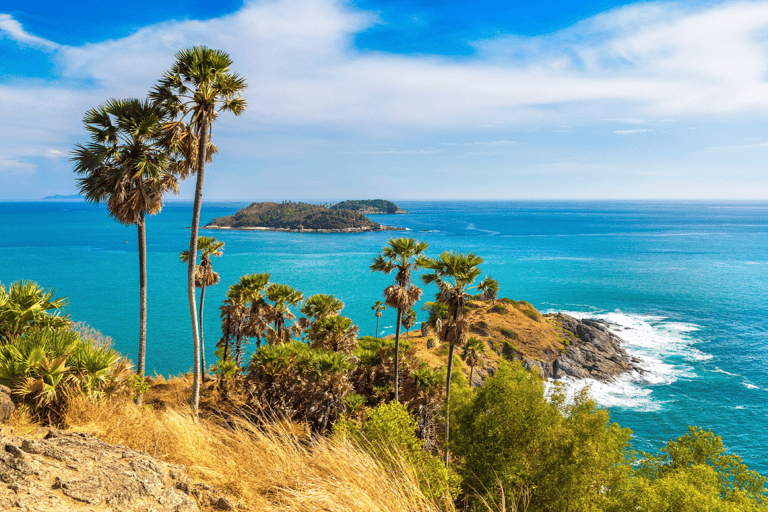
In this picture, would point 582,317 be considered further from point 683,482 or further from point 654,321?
point 683,482

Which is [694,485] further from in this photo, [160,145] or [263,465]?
[160,145]

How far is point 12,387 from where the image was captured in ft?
24.9

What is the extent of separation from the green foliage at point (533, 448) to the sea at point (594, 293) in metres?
24.5

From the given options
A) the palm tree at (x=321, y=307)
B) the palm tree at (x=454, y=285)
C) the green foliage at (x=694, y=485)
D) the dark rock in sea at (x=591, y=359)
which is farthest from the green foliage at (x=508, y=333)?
the green foliage at (x=694, y=485)

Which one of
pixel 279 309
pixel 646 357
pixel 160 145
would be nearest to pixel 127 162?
pixel 160 145

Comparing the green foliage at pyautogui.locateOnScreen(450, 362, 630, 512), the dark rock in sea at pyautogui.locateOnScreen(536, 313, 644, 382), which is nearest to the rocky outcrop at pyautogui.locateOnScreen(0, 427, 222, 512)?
the green foliage at pyautogui.locateOnScreen(450, 362, 630, 512)

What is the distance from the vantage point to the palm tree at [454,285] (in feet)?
68.0

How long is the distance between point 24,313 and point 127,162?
333 inches

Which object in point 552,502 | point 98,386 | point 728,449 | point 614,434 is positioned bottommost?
point 728,449

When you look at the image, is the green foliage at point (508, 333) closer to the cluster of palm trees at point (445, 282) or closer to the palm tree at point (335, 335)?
the cluster of palm trees at point (445, 282)

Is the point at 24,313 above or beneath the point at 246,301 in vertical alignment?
above

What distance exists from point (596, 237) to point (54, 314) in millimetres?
184458

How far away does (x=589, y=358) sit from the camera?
5128 centimetres

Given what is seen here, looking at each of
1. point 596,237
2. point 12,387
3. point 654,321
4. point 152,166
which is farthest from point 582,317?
point 596,237
